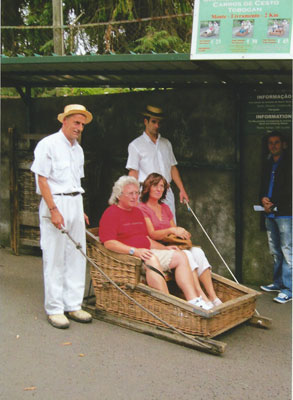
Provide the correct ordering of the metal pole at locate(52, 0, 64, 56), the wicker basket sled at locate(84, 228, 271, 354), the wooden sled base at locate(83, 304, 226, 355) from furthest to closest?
the metal pole at locate(52, 0, 64, 56) < the wicker basket sled at locate(84, 228, 271, 354) < the wooden sled base at locate(83, 304, 226, 355)

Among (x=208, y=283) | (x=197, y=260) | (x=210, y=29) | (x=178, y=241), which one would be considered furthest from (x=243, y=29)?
(x=208, y=283)

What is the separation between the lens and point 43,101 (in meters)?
8.62

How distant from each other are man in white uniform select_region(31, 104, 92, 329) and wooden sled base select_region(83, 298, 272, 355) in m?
0.16

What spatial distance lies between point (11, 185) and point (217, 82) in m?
3.32

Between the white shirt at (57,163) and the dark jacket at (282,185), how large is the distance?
2.35 metres

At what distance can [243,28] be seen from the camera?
5449 millimetres

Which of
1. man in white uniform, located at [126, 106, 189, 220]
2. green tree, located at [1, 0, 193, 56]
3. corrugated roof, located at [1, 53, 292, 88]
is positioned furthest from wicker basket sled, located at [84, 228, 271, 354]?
green tree, located at [1, 0, 193, 56]

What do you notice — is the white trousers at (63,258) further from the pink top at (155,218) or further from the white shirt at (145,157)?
the white shirt at (145,157)

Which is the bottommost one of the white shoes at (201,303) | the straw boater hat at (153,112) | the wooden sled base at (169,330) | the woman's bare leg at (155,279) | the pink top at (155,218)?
the wooden sled base at (169,330)

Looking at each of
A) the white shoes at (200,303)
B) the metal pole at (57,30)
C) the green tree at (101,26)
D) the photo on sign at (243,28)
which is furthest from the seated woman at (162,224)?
the green tree at (101,26)

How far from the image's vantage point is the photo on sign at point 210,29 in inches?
217

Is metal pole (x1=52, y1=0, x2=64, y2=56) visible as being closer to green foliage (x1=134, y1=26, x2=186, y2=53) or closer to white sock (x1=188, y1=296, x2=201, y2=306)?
green foliage (x1=134, y1=26, x2=186, y2=53)

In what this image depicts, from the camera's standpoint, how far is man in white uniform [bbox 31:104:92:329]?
5.32 metres

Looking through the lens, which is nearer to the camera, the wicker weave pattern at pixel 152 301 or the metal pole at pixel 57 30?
the wicker weave pattern at pixel 152 301
